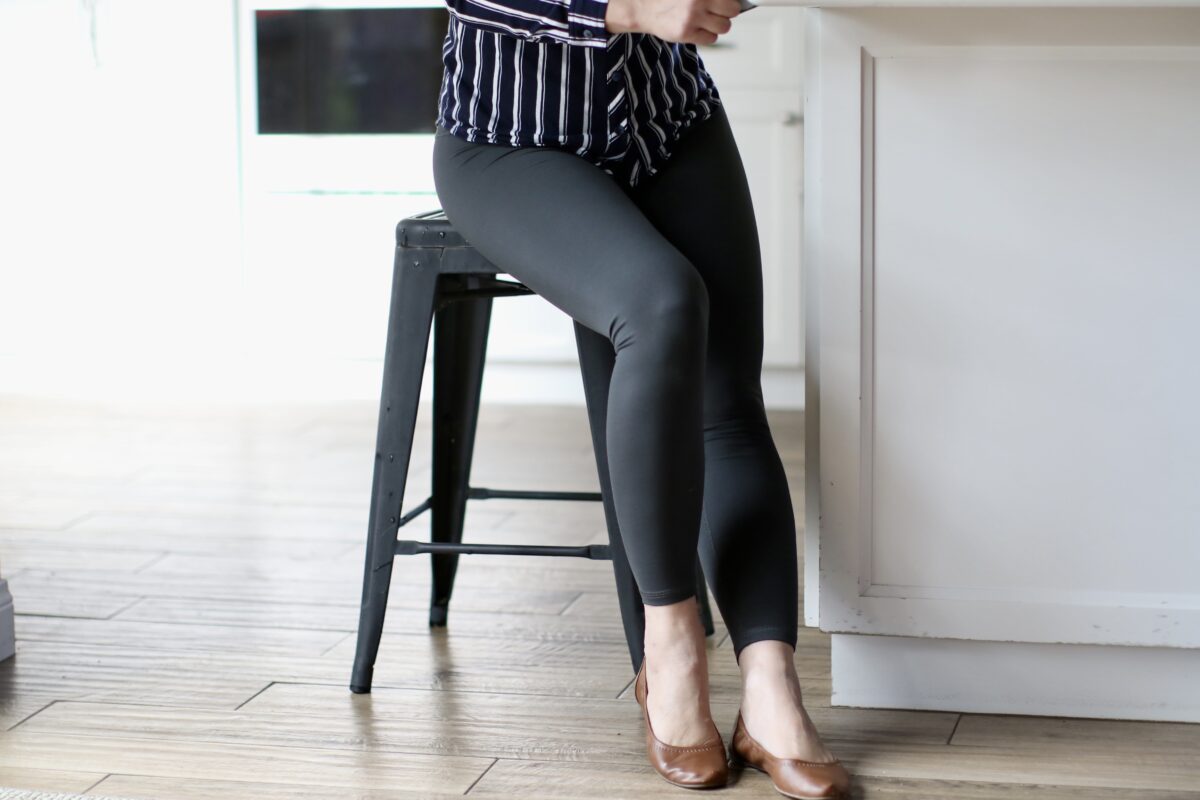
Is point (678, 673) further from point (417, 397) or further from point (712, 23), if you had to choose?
point (712, 23)

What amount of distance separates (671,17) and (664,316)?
0.26m

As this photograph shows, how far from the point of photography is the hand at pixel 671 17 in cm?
117

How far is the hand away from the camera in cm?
117

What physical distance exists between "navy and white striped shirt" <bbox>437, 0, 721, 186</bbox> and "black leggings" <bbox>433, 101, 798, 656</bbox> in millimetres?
21

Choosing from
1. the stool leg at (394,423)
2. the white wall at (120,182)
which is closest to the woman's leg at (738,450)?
the stool leg at (394,423)

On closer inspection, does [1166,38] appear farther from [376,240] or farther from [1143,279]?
[376,240]

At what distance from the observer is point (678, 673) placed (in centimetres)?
123

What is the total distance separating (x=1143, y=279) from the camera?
4.31 ft

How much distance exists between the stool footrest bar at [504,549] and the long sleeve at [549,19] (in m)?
0.56

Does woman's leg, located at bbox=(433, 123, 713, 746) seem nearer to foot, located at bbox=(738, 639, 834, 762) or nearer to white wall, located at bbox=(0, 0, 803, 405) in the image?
foot, located at bbox=(738, 639, 834, 762)

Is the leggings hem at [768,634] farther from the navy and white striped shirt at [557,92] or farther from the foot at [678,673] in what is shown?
the navy and white striped shirt at [557,92]

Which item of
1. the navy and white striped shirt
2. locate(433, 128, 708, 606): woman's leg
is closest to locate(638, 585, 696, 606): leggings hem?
locate(433, 128, 708, 606): woman's leg

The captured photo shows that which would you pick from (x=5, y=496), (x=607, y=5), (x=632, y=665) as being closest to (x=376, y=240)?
(x=5, y=496)

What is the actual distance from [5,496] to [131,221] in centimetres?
130
